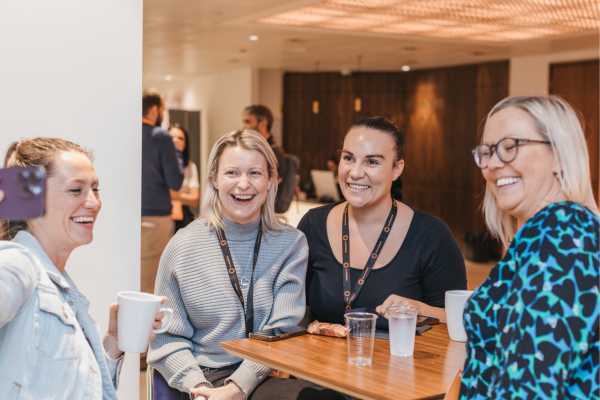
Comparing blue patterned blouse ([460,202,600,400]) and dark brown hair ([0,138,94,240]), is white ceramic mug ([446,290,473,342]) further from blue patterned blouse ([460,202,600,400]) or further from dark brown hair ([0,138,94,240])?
dark brown hair ([0,138,94,240])

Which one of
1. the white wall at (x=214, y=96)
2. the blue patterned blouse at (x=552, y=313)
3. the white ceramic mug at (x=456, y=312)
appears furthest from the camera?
the white wall at (x=214, y=96)

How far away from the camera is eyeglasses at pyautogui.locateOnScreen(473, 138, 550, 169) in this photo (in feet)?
4.10

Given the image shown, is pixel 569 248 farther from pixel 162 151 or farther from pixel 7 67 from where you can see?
pixel 162 151

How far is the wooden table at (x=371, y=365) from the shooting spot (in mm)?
1404

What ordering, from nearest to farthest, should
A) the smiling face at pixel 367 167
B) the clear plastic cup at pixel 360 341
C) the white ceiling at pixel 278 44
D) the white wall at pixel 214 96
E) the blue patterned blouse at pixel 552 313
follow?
1. the blue patterned blouse at pixel 552 313
2. the clear plastic cup at pixel 360 341
3. the smiling face at pixel 367 167
4. the white ceiling at pixel 278 44
5. the white wall at pixel 214 96

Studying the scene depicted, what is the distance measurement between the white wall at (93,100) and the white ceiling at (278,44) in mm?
3695

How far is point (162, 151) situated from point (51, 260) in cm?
319

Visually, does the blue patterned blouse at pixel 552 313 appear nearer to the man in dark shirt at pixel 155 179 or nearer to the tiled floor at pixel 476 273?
the man in dark shirt at pixel 155 179

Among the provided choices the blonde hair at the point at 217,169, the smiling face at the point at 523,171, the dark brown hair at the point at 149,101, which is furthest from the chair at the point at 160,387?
the dark brown hair at the point at 149,101

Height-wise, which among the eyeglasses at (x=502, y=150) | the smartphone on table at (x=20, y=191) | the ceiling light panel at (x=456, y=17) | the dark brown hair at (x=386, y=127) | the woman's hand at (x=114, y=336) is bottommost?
the woman's hand at (x=114, y=336)

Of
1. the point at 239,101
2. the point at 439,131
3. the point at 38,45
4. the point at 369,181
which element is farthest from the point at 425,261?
the point at 239,101

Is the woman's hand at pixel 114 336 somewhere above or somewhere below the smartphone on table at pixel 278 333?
above

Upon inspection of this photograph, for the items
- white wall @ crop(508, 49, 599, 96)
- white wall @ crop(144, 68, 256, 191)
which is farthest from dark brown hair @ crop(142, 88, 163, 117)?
white wall @ crop(144, 68, 256, 191)

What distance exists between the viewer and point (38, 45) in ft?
7.03
